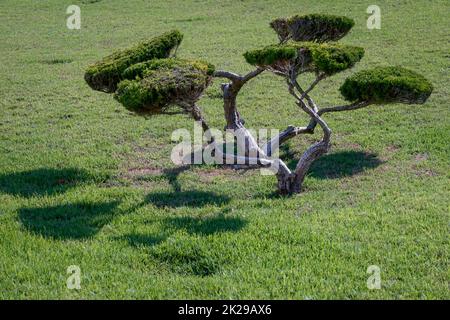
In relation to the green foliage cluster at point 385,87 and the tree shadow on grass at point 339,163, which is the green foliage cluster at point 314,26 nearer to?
the green foliage cluster at point 385,87

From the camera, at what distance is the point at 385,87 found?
1111 centimetres

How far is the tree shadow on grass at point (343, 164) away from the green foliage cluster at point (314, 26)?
262 centimetres

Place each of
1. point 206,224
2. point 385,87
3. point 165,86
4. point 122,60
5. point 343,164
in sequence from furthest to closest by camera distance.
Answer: point 343,164, point 122,60, point 385,87, point 165,86, point 206,224

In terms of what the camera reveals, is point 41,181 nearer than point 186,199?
No

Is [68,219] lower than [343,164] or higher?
higher

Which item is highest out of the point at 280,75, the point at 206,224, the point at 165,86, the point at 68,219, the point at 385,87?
the point at 165,86

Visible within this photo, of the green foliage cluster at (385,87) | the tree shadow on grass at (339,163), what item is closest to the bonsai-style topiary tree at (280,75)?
the green foliage cluster at (385,87)

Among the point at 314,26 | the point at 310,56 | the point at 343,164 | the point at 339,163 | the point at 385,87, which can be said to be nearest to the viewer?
the point at 310,56

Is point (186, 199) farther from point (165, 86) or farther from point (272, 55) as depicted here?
point (272, 55)

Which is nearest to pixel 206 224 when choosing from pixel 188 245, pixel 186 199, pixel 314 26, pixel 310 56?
pixel 188 245

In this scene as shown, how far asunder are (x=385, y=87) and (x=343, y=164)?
97.3 inches

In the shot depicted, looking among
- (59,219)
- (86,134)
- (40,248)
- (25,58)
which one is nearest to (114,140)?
(86,134)

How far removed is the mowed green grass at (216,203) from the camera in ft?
26.1
